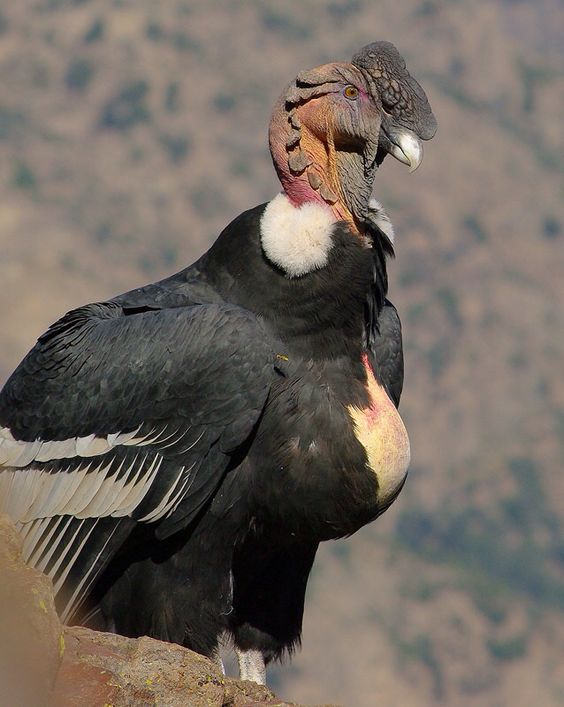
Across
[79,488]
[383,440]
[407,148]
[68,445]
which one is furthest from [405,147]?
[79,488]

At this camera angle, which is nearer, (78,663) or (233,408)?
(78,663)

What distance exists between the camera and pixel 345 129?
8.24 metres

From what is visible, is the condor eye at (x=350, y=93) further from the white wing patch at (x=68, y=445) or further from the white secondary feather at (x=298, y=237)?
the white wing patch at (x=68, y=445)

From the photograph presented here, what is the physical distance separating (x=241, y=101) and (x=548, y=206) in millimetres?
29029

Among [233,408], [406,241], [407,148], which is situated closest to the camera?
[233,408]

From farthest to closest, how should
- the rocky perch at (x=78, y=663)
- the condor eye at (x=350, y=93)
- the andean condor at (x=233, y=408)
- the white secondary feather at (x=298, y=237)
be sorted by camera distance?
the condor eye at (x=350, y=93)
the white secondary feather at (x=298, y=237)
the andean condor at (x=233, y=408)
the rocky perch at (x=78, y=663)

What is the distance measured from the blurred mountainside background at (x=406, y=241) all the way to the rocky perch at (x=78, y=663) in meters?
79.1

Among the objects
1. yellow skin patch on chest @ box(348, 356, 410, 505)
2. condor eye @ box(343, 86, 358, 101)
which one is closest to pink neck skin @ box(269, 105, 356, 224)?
condor eye @ box(343, 86, 358, 101)

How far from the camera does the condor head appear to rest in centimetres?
824

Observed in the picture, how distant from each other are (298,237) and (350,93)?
806 mm

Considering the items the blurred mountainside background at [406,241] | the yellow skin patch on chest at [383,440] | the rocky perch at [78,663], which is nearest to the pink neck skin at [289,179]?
the yellow skin patch on chest at [383,440]

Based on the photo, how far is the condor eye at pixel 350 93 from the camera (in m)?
8.25

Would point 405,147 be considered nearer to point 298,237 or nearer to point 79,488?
point 298,237

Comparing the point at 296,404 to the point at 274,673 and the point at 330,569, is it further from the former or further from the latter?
the point at 330,569
